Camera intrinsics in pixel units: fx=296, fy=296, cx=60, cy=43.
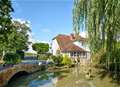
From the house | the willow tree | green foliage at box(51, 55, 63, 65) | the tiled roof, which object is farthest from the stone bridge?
the tiled roof

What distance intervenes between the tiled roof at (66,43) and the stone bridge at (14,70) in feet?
53.3

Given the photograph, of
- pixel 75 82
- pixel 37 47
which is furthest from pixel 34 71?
pixel 37 47

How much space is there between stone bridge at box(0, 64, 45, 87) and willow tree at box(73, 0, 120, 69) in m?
9.83

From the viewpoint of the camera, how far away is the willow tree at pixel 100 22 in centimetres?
1713

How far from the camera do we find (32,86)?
31.2 m

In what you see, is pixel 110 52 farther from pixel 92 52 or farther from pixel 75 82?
pixel 75 82

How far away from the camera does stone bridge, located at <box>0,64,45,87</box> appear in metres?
26.2

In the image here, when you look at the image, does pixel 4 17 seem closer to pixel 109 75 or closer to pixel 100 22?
pixel 109 75

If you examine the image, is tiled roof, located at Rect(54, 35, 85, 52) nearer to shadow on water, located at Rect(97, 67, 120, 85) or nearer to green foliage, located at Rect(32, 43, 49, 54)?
green foliage, located at Rect(32, 43, 49, 54)

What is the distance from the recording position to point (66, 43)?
67688 mm

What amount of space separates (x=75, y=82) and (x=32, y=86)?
15.6ft

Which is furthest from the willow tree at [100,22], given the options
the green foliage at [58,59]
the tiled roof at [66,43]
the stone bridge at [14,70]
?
the tiled roof at [66,43]

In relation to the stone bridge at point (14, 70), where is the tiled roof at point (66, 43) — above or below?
above

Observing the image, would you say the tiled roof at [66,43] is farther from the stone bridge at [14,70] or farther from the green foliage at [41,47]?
the stone bridge at [14,70]
